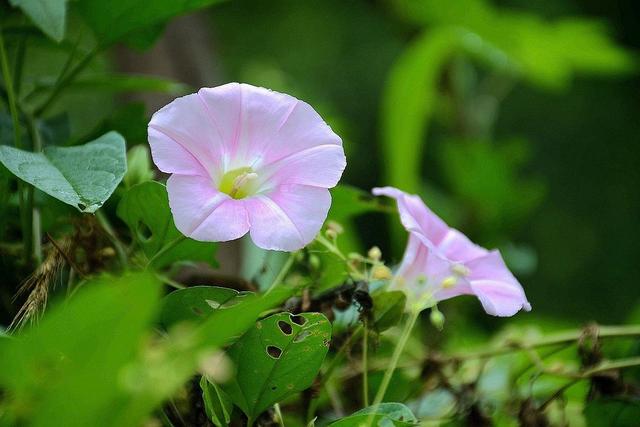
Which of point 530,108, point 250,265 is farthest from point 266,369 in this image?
point 530,108

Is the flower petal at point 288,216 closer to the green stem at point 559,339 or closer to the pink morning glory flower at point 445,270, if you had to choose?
the pink morning glory flower at point 445,270

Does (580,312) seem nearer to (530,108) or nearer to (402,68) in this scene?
(530,108)

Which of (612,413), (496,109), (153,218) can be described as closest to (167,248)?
(153,218)

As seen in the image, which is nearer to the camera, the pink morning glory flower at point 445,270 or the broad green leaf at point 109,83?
the pink morning glory flower at point 445,270

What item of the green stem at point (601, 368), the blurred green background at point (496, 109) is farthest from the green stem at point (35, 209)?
the blurred green background at point (496, 109)

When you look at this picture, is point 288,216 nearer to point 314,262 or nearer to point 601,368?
point 314,262
